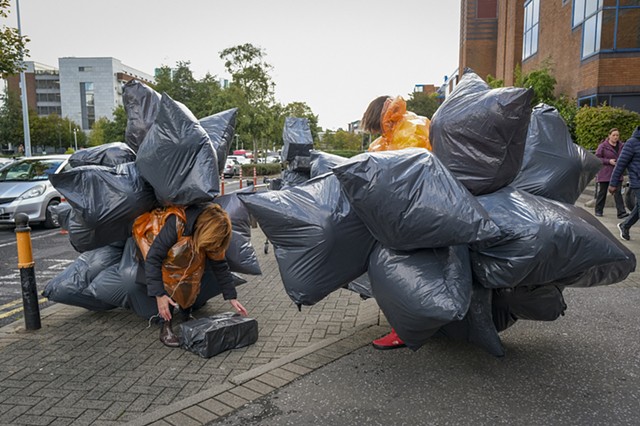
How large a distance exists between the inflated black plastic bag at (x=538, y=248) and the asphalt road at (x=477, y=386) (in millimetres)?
734

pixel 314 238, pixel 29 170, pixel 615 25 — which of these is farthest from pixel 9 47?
pixel 615 25

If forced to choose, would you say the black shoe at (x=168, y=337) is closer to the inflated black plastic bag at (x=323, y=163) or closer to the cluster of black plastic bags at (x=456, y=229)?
the cluster of black plastic bags at (x=456, y=229)

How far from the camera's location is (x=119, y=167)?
385cm

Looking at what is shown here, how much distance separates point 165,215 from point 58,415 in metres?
1.50

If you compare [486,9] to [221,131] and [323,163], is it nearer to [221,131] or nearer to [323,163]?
[221,131]

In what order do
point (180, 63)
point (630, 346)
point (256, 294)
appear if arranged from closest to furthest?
point (630, 346), point (256, 294), point (180, 63)

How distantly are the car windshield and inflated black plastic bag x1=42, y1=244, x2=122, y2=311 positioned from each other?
24.2 ft

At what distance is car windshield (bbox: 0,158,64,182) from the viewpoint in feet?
35.4

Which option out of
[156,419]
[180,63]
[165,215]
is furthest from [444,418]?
[180,63]

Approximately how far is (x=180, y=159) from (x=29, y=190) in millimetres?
8528

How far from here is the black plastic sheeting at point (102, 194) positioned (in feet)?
12.0

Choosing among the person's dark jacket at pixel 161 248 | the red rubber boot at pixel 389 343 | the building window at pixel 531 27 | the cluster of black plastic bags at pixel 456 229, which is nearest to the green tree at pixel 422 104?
the building window at pixel 531 27

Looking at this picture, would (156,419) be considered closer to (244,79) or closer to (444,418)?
(444,418)

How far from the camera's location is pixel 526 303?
3031 mm
